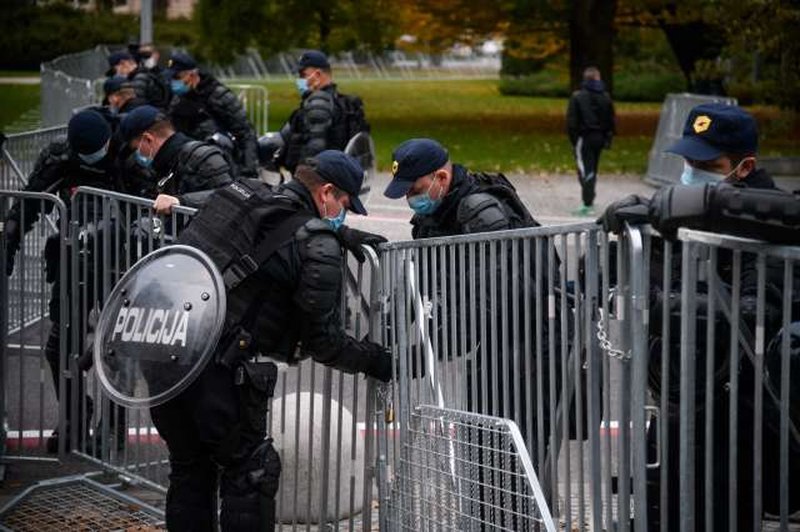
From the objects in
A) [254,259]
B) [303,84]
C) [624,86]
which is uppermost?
[303,84]

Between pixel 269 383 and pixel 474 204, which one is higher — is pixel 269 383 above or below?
below

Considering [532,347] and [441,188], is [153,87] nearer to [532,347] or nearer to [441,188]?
[441,188]

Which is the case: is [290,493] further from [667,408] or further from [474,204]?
[667,408]

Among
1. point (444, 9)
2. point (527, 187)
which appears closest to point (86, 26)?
point (444, 9)

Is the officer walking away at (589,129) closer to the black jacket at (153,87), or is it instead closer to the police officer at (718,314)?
the black jacket at (153,87)

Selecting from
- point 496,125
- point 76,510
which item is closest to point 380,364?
point 76,510

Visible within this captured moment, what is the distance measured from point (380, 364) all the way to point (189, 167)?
2835mm

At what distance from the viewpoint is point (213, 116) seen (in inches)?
532

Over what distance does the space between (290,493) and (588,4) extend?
28.4m

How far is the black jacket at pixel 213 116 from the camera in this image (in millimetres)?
13352

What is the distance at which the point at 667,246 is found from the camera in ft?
15.2

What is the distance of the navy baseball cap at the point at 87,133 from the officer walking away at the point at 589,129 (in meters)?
11.4

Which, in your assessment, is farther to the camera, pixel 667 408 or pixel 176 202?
pixel 176 202

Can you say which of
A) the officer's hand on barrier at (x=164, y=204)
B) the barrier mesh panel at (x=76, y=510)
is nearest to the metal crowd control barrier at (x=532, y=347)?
the officer's hand on barrier at (x=164, y=204)
